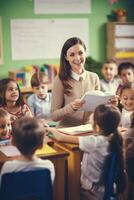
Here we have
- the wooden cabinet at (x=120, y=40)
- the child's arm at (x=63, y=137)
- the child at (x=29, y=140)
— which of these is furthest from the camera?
the wooden cabinet at (x=120, y=40)

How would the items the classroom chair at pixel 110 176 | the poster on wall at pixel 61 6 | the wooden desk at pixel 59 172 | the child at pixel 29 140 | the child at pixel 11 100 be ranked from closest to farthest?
the child at pixel 29 140 < the classroom chair at pixel 110 176 < the wooden desk at pixel 59 172 < the child at pixel 11 100 < the poster on wall at pixel 61 6

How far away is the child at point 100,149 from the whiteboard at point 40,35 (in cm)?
356

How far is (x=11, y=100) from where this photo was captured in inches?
133

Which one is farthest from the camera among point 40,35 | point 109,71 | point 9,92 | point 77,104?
point 40,35

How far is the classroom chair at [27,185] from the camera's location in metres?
2.05

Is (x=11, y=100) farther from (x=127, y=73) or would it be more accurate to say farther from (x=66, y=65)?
(x=127, y=73)

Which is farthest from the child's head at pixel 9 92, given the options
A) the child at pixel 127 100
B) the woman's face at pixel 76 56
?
the child at pixel 127 100

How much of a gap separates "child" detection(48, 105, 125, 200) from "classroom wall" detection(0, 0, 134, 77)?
3.52 m

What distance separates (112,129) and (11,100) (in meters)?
1.14

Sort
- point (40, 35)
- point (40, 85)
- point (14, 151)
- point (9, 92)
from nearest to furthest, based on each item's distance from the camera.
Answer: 1. point (14, 151)
2. point (9, 92)
3. point (40, 85)
4. point (40, 35)

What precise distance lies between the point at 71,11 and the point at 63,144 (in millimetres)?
3849

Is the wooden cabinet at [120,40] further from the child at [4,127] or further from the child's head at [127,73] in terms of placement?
the child at [4,127]

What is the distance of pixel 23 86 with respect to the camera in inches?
224

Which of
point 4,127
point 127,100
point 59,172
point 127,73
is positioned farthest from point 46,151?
point 127,73
